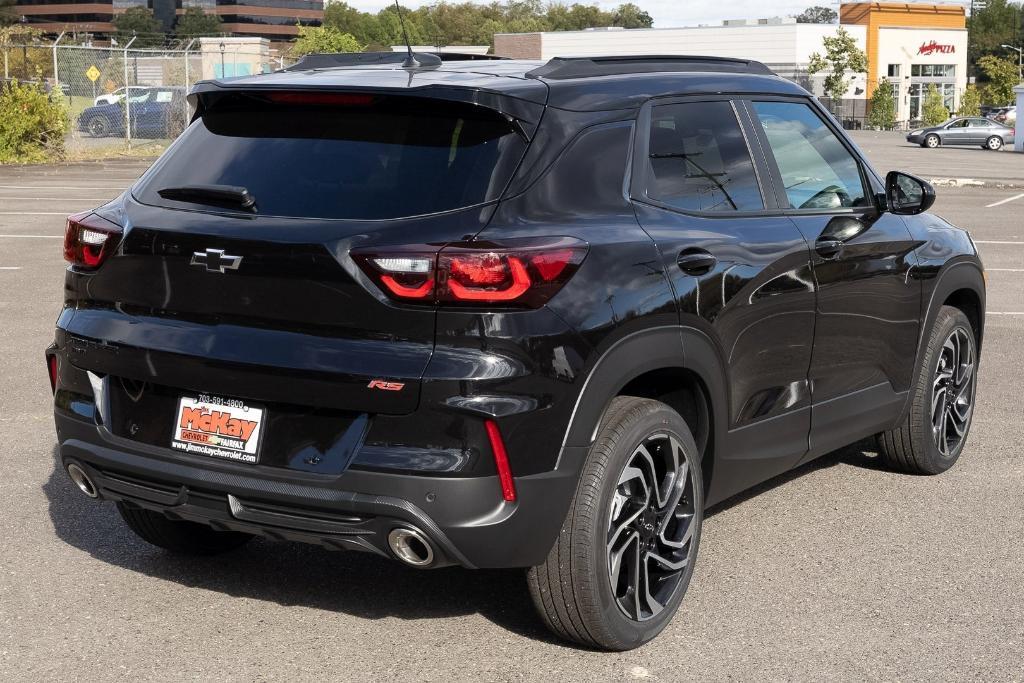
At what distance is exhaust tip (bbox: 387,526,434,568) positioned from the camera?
12.2 feet

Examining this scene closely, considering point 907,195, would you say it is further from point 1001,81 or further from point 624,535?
point 1001,81

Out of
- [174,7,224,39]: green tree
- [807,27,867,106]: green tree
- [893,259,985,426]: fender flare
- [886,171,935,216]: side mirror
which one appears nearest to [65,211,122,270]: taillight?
[886,171,935,216]: side mirror

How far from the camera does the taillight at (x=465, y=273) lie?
12.0 ft

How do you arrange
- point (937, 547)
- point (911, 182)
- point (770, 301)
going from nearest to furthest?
1. point (770, 301)
2. point (937, 547)
3. point (911, 182)

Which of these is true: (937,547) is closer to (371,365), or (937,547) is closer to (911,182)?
(911,182)

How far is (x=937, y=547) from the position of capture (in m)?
5.30

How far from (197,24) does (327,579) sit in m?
164

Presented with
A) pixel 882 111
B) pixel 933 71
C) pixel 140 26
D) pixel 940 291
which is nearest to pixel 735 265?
pixel 940 291

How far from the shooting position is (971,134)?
2322 inches

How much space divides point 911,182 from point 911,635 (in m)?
2.12

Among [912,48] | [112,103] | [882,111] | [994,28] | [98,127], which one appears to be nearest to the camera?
[98,127]

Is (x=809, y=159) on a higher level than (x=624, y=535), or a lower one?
higher

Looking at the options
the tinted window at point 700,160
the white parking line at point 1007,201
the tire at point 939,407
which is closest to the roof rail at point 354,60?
the tinted window at point 700,160

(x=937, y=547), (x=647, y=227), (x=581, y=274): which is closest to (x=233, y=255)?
(x=581, y=274)
